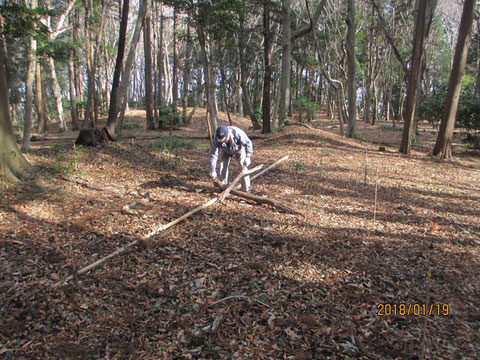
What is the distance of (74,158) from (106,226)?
3.90m

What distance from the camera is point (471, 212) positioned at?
6.92m

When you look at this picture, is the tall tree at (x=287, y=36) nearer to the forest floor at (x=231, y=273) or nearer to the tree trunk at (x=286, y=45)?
the tree trunk at (x=286, y=45)

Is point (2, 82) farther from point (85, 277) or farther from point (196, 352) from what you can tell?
point (196, 352)

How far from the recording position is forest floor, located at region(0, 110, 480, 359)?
3059 mm

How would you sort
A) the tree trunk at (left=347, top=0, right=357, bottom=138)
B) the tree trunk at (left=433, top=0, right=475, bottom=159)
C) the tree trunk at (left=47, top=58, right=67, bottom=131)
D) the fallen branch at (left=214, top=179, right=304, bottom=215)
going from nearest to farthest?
the fallen branch at (left=214, top=179, right=304, bottom=215) → the tree trunk at (left=433, top=0, right=475, bottom=159) → the tree trunk at (left=347, top=0, right=357, bottom=138) → the tree trunk at (left=47, top=58, right=67, bottom=131)

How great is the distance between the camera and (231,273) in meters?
4.15

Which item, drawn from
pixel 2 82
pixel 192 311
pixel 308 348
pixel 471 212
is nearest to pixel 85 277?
pixel 192 311
